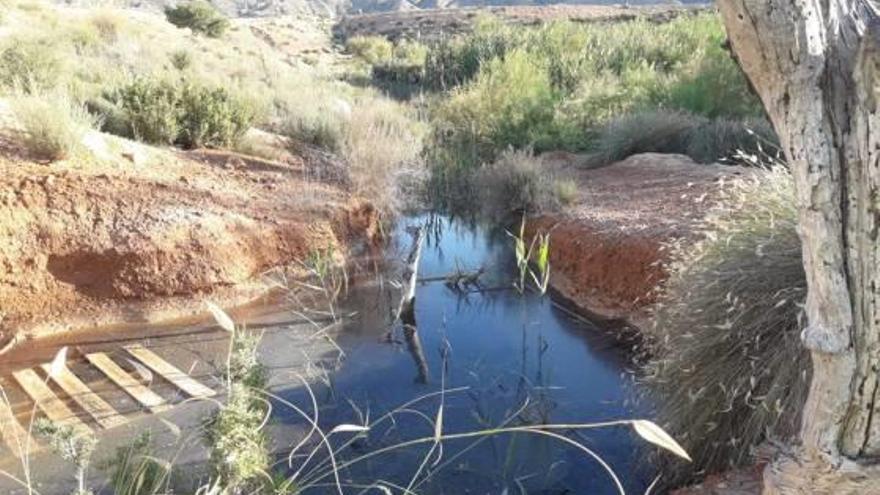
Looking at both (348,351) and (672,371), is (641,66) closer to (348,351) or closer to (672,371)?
(348,351)

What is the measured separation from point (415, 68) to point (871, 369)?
76.8 feet

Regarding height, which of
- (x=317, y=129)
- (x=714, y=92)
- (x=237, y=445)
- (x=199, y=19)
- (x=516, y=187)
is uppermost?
(x=199, y=19)

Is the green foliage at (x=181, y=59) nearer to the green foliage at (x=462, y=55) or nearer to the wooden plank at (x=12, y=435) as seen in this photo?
the green foliage at (x=462, y=55)

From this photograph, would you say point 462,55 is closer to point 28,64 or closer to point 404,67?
point 404,67

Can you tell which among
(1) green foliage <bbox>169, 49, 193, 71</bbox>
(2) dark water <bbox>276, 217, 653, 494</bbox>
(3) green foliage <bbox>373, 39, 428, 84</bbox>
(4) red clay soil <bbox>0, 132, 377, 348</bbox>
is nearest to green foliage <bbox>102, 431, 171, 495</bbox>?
(2) dark water <bbox>276, 217, 653, 494</bbox>

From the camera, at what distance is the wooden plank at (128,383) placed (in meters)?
5.54

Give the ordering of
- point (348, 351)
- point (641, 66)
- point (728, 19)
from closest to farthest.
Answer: point (728, 19)
point (348, 351)
point (641, 66)

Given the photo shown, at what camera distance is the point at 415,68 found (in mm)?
25188

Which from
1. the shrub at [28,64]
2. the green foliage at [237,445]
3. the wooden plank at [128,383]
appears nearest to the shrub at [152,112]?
the shrub at [28,64]

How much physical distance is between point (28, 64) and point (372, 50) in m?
21.6

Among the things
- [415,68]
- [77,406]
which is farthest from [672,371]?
[415,68]

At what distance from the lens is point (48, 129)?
827cm

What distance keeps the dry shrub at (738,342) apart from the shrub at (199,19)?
28.8 meters

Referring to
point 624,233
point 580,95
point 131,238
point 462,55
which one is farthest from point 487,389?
point 462,55
